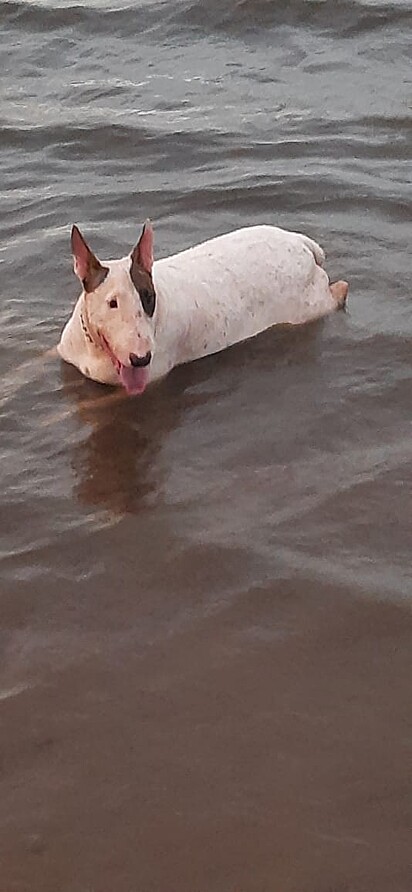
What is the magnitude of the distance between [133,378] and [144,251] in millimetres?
640

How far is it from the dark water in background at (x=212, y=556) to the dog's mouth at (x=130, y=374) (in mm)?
142

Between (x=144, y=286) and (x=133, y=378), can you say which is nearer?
(x=144, y=286)

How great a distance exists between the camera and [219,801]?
3947 millimetres

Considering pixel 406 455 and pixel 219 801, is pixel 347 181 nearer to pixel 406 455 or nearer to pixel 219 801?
pixel 406 455

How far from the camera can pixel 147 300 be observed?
620 centimetres

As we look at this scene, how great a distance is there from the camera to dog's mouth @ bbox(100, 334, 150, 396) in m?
6.19

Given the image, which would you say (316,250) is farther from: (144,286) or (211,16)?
(211,16)

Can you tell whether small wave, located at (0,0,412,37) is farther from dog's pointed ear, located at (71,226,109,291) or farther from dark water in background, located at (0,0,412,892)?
dog's pointed ear, located at (71,226,109,291)

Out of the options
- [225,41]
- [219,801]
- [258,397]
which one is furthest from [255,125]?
[219,801]

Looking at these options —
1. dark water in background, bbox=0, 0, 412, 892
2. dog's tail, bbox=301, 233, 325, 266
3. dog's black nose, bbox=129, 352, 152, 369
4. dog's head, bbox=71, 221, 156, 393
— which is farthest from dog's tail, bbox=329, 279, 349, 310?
dog's black nose, bbox=129, 352, 152, 369

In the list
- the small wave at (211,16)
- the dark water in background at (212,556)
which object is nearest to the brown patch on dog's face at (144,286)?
the dark water in background at (212,556)

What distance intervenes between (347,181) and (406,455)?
12.4 ft

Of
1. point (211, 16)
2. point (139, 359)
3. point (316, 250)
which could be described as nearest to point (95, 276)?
point (139, 359)

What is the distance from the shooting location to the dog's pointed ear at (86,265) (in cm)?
603
